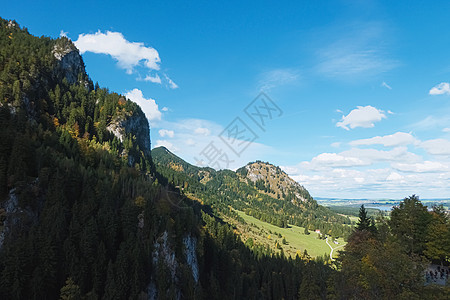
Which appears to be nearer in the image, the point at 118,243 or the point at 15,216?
the point at 15,216

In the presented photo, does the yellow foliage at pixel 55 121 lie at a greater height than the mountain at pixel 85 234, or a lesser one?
greater

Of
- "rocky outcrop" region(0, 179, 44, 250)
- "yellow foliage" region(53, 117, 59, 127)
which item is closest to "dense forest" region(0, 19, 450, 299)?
"rocky outcrop" region(0, 179, 44, 250)

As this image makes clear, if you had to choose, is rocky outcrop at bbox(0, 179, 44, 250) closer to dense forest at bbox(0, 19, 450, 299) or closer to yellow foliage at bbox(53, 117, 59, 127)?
dense forest at bbox(0, 19, 450, 299)

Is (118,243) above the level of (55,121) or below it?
below

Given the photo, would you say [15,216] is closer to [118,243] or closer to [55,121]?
[118,243]

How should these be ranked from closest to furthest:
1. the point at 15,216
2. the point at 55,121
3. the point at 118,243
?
the point at 15,216
the point at 118,243
the point at 55,121

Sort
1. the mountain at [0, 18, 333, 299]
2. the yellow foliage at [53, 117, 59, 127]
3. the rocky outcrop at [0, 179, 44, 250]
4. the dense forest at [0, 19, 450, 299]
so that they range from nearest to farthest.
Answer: the dense forest at [0, 19, 450, 299], the mountain at [0, 18, 333, 299], the rocky outcrop at [0, 179, 44, 250], the yellow foliage at [53, 117, 59, 127]

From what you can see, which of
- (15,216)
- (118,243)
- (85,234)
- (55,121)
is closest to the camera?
(15,216)

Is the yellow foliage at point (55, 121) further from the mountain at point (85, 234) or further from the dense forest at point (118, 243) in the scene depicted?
the dense forest at point (118, 243)

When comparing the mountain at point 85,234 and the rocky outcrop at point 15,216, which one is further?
the rocky outcrop at point 15,216

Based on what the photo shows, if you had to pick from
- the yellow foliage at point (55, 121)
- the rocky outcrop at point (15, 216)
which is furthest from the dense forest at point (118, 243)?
the yellow foliage at point (55, 121)

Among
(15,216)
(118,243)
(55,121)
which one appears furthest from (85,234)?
(55,121)

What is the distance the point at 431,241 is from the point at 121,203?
293ft

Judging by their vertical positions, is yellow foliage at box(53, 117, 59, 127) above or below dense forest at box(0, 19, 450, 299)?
above
